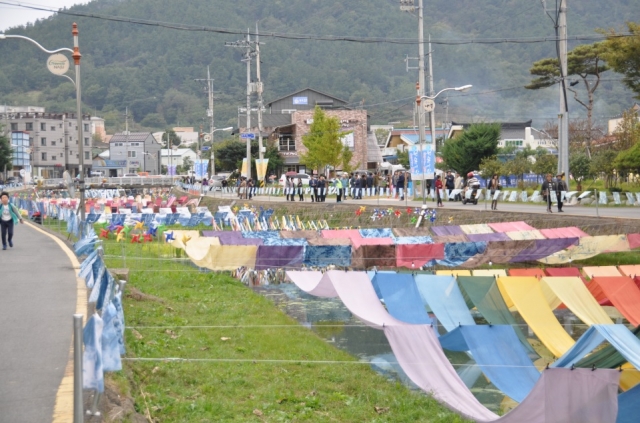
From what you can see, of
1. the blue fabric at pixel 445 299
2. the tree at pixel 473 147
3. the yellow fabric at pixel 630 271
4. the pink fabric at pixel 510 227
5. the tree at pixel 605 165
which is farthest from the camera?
the tree at pixel 473 147

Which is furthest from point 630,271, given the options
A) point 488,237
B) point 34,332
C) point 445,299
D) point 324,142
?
point 324,142

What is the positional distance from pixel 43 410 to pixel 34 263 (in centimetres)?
1211

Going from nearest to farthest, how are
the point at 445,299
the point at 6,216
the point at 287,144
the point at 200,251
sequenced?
the point at 445,299, the point at 200,251, the point at 6,216, the point at 287,144

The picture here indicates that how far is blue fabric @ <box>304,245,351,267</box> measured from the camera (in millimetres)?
22094

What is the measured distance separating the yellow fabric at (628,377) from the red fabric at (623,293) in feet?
19.0

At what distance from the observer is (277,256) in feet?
70.6

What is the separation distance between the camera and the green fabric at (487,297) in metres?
15.6

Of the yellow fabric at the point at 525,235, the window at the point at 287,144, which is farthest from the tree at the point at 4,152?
the yellow fabric at the point at 525,235

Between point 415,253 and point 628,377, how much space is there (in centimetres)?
1205

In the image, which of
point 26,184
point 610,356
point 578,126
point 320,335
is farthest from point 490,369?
point 26,184

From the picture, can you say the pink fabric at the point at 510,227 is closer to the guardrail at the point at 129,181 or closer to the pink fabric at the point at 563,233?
the pink fabric at the point at 563,233

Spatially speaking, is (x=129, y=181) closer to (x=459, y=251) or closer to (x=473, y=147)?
(x=473, y=147)

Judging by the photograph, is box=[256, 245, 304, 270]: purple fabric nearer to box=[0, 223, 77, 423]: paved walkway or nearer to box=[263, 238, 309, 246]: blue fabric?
box=[263, 238, 309, 246]: blue fabric

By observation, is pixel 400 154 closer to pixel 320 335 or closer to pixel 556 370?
pixel 320 335
